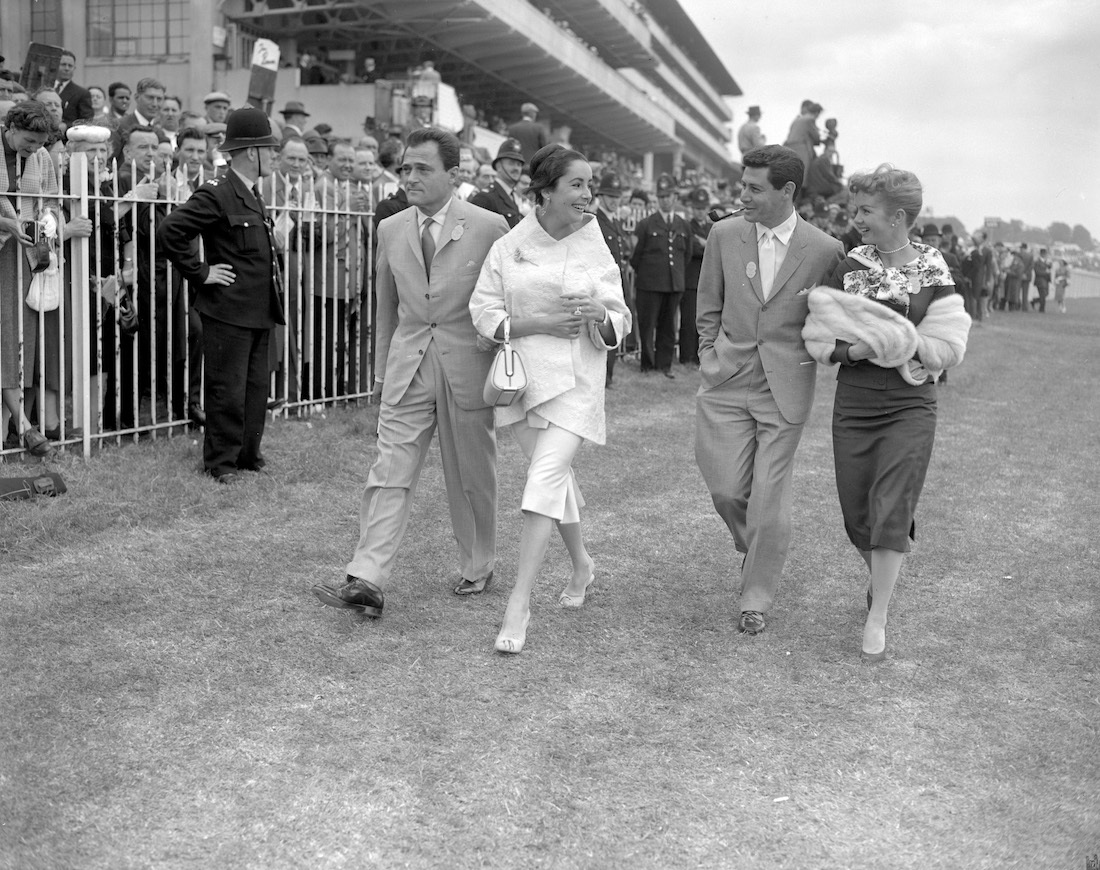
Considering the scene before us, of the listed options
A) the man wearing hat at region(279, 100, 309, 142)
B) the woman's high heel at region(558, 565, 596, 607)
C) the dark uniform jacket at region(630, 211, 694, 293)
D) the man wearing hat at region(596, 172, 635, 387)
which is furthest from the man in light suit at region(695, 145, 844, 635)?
the man wearing hat at region(279, 100, 309, 142)

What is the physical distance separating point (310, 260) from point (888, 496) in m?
6.00

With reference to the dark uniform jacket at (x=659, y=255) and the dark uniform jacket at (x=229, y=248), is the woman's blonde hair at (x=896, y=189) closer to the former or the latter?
the dark uniform jacket at (x=229, y=248)

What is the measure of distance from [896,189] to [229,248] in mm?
4183

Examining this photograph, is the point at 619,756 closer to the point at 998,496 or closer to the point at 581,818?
the point at 581,818

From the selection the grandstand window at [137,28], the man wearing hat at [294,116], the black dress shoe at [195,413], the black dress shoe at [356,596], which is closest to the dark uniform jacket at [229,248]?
the black dress shoe at [195,413]

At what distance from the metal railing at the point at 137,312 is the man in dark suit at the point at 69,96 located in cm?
254

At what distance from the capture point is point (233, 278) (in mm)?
7215

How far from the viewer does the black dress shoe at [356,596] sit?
191 inches

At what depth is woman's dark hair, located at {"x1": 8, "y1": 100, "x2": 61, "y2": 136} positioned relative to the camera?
702cm

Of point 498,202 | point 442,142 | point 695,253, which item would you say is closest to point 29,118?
point 442,142

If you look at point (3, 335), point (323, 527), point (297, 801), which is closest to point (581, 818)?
point (297, 801)

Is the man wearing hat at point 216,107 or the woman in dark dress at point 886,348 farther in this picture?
the man wearing hat at point 216,107

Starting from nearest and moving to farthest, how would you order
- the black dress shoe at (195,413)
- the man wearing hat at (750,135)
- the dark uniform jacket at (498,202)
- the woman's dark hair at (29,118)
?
the woman's dark hair at (29,118) → the black dress shoe at (195,413) → the dark uniform jacket at (498,202) → the man wearing hat at (750,135)

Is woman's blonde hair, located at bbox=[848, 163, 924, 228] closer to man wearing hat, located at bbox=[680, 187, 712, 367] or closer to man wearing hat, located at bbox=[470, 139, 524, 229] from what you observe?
man wearing hat, located at bbox=[470, 139, 524, 229]
